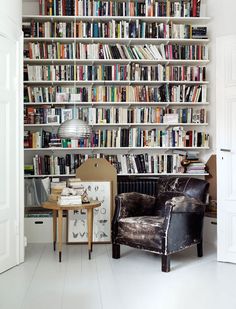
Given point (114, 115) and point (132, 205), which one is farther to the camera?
point (114, 115)

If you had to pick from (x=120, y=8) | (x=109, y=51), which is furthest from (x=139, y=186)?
(x=120, y=8)

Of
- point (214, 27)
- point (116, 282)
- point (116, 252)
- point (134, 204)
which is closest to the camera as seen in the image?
point (116, 282)

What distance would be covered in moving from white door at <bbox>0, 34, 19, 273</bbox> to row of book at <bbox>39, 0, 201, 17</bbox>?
4.44ft

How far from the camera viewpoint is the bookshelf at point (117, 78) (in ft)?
18.0

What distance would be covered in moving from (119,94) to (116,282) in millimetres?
2664

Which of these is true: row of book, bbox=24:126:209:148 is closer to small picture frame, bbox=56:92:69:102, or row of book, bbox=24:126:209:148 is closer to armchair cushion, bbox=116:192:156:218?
small picture frame, bbox=56:92:69:102

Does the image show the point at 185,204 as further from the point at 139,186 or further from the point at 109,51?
the point at 109,51

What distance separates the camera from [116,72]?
18.3ft

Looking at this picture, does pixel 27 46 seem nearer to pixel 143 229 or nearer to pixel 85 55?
pixel 85 55

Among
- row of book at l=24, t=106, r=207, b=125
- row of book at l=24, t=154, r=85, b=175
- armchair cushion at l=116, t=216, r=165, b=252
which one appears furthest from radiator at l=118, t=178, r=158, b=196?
armchair cushion at l=116, t=216, r=165, b=252

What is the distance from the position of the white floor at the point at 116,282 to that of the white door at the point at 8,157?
0.24 m

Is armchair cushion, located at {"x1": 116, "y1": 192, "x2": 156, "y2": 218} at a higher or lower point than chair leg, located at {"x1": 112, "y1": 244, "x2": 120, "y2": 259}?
higher

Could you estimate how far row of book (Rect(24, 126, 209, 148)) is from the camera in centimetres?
551

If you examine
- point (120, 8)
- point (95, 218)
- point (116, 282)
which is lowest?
point (116, 282)
